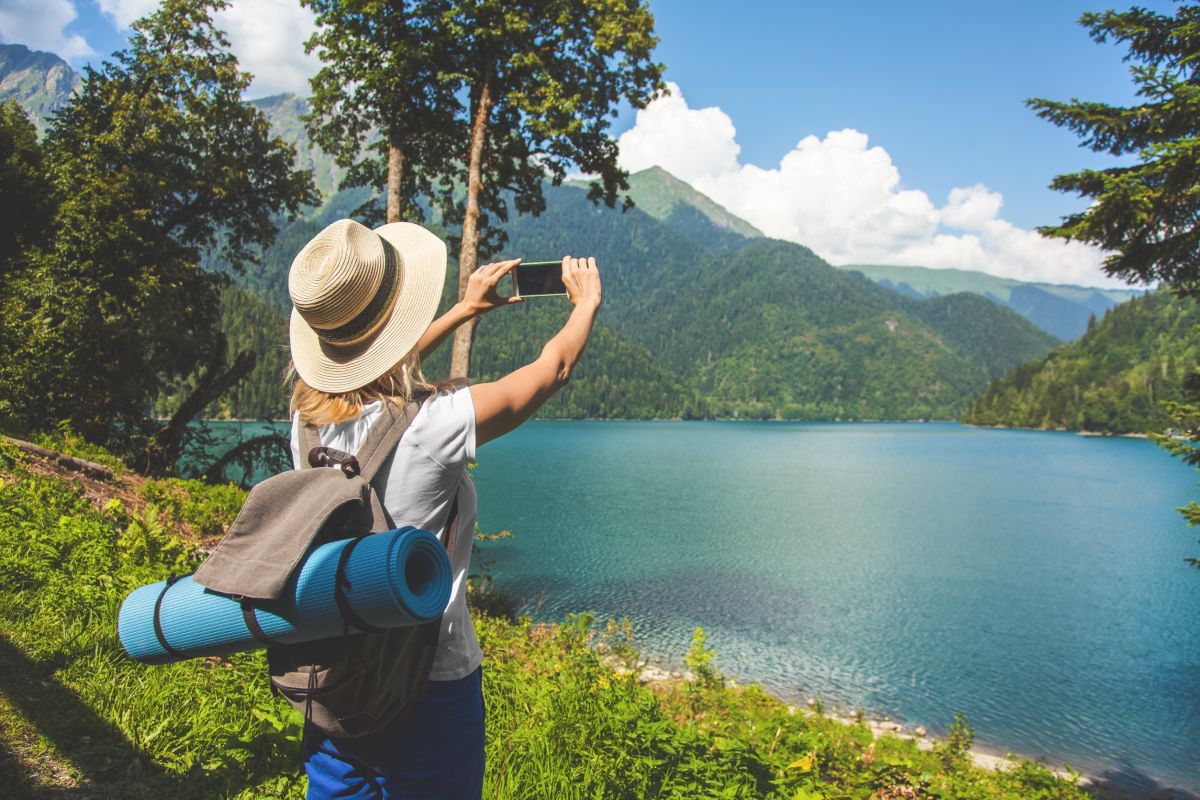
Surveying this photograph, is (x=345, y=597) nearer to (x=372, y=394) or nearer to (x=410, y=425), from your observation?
(x=410, y=425)

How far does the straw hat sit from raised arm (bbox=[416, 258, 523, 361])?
35 cm

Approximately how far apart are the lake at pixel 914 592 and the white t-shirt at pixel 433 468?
1304 centimetres

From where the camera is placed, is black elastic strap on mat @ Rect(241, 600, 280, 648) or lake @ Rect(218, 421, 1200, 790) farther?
lake @ Rect(218, 421, 1200, 790)

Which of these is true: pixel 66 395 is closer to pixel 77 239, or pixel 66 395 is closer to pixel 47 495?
pixel 77 239

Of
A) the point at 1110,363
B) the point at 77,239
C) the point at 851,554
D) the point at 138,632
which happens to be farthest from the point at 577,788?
the point at 1110,363

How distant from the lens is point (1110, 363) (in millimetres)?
138000

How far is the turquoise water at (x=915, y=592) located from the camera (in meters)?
13.5

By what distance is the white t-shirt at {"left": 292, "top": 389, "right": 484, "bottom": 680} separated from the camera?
1.47 metres

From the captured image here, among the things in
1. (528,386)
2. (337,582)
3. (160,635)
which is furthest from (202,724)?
(528,386)

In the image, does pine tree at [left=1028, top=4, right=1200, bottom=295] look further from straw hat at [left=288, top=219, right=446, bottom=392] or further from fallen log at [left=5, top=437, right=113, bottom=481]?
fallen log at [left=5, top=437, right=113, bottom=481]

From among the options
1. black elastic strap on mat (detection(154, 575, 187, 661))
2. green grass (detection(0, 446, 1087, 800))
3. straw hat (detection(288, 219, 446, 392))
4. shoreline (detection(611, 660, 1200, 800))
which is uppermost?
straw hat (detection(288, 219, 446, 392))

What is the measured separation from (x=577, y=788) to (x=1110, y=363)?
558 feet

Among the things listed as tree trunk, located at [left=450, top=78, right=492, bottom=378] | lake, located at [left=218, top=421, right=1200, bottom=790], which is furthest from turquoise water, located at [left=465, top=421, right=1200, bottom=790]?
tree trunk, located at [left=450, top=78, right=492, bottom=378]

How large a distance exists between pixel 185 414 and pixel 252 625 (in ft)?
50.3
